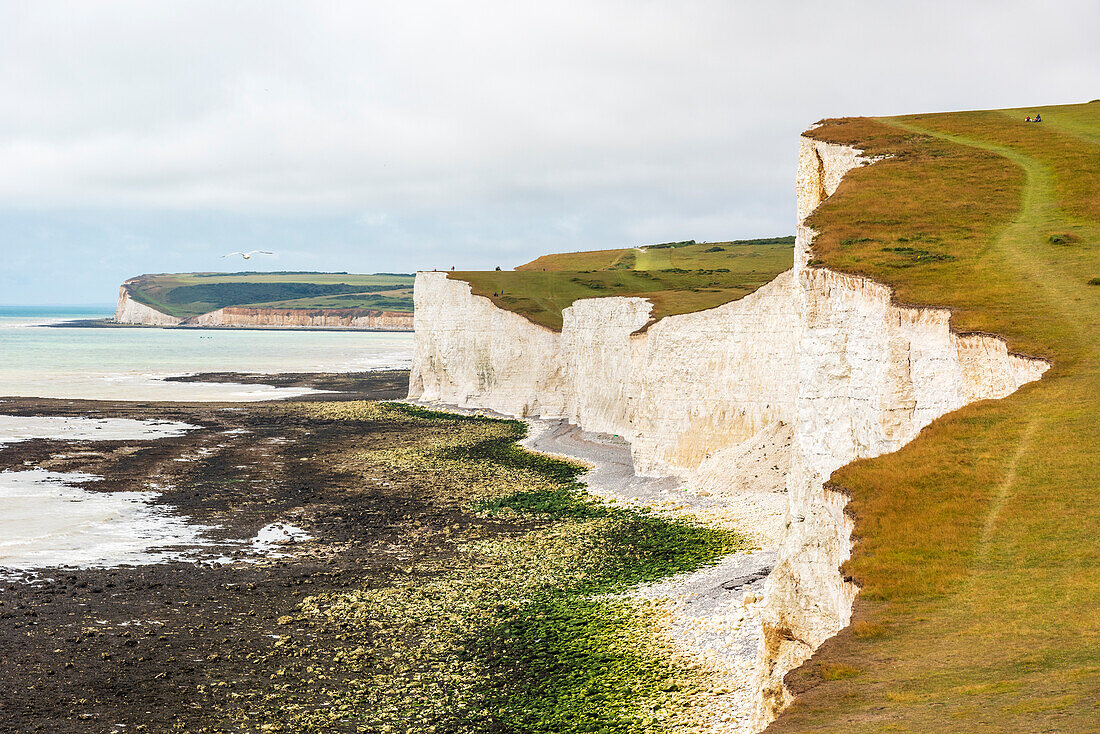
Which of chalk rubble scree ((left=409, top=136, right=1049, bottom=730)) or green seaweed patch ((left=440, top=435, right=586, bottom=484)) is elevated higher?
chalk rubble scree ((left=409, top=136, right=1049, bottom=730))

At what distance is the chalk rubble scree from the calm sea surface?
980 inches

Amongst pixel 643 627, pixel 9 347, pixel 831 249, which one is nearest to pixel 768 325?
pixel 831 249

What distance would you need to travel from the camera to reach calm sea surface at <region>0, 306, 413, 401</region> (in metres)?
81.2

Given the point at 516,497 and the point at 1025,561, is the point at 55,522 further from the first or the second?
→ the point at 1025,561

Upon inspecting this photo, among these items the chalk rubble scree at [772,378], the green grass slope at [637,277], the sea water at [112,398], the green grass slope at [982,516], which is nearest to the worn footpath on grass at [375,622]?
the sea water at [112,398]

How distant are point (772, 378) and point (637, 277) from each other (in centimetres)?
4373

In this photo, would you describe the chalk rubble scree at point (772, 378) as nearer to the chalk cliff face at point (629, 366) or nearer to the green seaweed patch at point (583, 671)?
the chalk cliff face at point (629, 366)

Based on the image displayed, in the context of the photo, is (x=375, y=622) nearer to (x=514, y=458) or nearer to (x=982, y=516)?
(x=982, y=516)

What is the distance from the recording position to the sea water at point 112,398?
94.3ft

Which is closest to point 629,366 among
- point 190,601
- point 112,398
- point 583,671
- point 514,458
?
point 514,458

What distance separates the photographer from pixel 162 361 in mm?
119188

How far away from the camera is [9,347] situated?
14700cm

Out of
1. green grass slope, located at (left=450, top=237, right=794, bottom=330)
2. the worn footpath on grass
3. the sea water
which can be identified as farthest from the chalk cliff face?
the sea water

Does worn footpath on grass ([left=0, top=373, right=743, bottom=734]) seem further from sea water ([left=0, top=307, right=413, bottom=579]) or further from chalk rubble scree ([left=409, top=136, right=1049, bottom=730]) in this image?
chalk rubble scree ([left=409, top=136, right=1049, bottom=730])
